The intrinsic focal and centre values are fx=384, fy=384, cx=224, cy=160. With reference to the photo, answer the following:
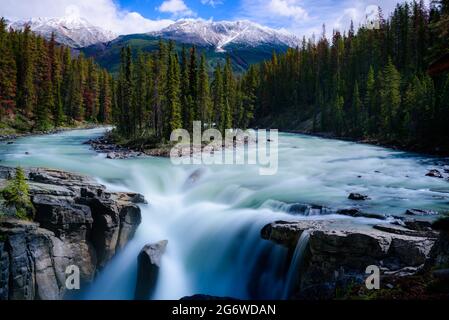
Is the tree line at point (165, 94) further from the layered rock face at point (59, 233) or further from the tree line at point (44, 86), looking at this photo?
the layered rock face at point (59, 233)

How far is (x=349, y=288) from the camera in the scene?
10742 millimetres

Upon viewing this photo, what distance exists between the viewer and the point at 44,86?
78125 millimetres

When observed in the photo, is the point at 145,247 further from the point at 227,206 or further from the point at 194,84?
the point at 194,84

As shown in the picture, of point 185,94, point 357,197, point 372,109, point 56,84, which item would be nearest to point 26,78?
point 56,84

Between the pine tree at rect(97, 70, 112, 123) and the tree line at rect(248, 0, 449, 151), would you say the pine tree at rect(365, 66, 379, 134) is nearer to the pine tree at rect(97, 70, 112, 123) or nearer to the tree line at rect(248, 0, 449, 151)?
the tree line at rect(248, 0, 449, 151)

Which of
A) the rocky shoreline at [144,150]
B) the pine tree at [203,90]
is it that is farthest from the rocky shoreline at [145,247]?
the pine tree at [203,90]

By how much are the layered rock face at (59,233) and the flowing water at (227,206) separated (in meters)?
1.11

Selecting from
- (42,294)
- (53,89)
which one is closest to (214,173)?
(42,294)

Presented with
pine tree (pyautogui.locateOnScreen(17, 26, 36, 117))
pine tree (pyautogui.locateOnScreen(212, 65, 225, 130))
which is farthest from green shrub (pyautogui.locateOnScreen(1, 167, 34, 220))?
pine tree (pyautogui.locateOnScreen(17, 26, 36, 117))

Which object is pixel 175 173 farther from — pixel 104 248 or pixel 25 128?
pixel 25 128

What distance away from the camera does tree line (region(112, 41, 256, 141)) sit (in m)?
54.8

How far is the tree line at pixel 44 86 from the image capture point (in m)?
69.7

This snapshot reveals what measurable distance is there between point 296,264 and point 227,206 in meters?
8.89

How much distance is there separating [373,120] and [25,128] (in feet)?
205
